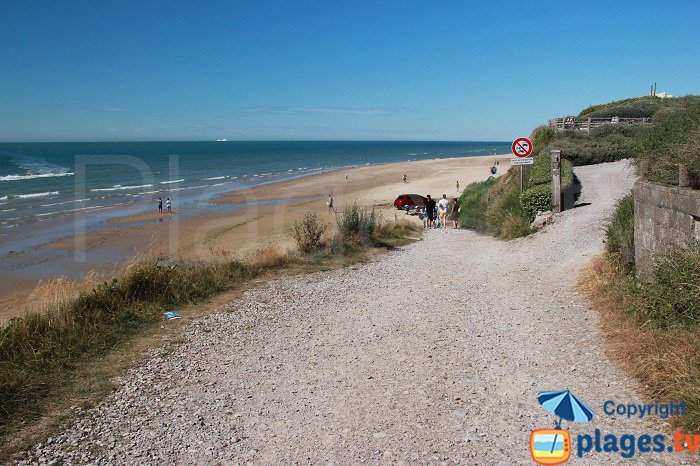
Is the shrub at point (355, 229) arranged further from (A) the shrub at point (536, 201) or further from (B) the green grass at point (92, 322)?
(A) the shrub at point (536, 201)

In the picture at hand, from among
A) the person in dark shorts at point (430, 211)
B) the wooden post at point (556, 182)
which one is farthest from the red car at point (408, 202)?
the wooden post at point (556, 182)

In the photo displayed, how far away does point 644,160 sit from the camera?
867 cm

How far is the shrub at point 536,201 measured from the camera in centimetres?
1645

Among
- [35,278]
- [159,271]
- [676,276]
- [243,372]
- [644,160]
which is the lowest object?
[35,278]

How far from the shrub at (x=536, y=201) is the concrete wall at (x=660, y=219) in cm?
869

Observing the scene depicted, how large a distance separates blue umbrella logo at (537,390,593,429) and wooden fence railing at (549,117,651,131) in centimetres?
2753

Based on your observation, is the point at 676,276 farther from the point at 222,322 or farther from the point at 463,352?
the point at 222,322

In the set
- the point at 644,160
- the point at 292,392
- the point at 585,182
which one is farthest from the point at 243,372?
the point at 585,182

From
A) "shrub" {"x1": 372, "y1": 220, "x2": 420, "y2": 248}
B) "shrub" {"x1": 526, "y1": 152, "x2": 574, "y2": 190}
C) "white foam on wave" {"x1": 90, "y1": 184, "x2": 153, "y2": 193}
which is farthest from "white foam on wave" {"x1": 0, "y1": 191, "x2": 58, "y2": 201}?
"shrub" {"x1": 526, "y1": 152, "x2": 574, "y2": 190}

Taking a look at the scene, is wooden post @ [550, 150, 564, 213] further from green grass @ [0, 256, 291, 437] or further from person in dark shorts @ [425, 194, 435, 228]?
green grass @ [0, 256, 291, 437]

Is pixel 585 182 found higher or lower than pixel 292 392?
higher

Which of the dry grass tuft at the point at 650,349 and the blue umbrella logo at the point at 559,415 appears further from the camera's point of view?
the dry grass tuft at the point at 650,349

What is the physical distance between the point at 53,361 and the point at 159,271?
338 cm

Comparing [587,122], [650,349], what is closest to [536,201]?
[650,349]
